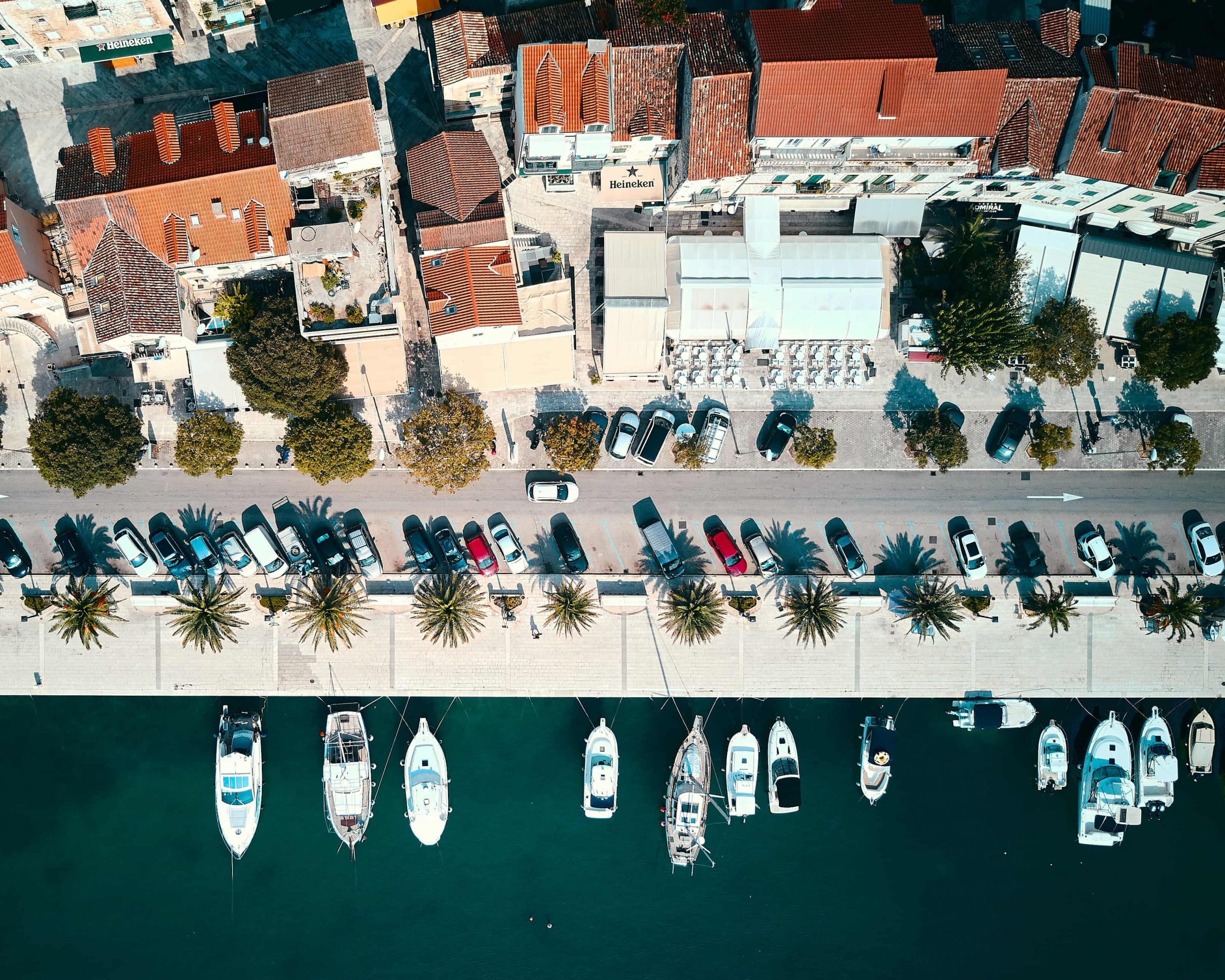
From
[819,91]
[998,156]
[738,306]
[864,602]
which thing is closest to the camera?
[819,91]

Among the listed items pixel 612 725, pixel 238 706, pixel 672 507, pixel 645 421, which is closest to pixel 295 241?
pixel 645 421

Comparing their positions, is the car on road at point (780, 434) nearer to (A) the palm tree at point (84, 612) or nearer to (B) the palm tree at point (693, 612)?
(B) the palm tree at point (693, 612)

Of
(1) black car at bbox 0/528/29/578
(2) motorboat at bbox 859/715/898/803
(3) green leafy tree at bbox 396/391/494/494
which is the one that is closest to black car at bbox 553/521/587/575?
(3) green leafy tree at bbox 396/391/494/494

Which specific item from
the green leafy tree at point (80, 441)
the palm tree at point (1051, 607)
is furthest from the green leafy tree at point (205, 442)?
the palm tree at point (1051, 607)

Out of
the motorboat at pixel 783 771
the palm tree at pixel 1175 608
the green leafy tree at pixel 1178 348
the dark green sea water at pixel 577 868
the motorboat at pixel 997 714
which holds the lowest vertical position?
the dark green sea water at pixel 577 868

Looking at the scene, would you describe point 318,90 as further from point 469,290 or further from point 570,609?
point 570,609

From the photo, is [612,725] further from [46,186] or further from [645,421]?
[46,186]
